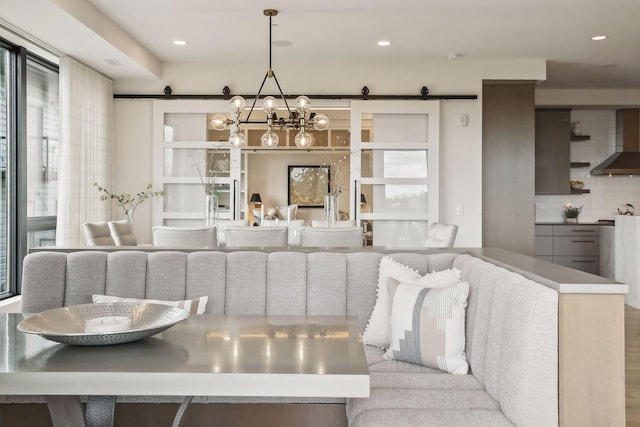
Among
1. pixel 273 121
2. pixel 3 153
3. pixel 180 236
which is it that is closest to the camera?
pixel 180 236

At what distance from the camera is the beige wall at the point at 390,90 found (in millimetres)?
6156

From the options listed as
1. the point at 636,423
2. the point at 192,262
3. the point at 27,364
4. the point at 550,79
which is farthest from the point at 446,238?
the point at 550,79

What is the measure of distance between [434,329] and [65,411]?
4.53 ft

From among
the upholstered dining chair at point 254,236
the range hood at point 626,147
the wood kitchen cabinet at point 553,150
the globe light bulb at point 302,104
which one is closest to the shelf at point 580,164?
the range hood at point 626,147

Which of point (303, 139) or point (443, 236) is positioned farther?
point (303, 139)

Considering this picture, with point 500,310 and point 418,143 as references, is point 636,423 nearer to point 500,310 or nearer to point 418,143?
point 500,310

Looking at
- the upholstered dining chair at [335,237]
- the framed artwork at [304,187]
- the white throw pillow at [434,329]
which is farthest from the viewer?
the framed artwork at [304,187]

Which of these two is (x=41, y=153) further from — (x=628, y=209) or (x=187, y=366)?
(x=628, y=209)

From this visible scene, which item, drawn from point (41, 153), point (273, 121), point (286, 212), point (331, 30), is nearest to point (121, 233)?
point (41, 153)

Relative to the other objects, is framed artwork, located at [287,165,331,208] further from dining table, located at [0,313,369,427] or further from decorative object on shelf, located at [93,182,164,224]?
dining table, located at [0,313,369,427]

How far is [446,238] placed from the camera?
409cm

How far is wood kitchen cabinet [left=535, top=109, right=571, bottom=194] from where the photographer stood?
7711mm

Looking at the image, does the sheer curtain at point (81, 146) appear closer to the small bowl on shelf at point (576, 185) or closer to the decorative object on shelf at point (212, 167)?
the decorative object on shelf at point (212, 167)

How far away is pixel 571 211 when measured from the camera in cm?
787
